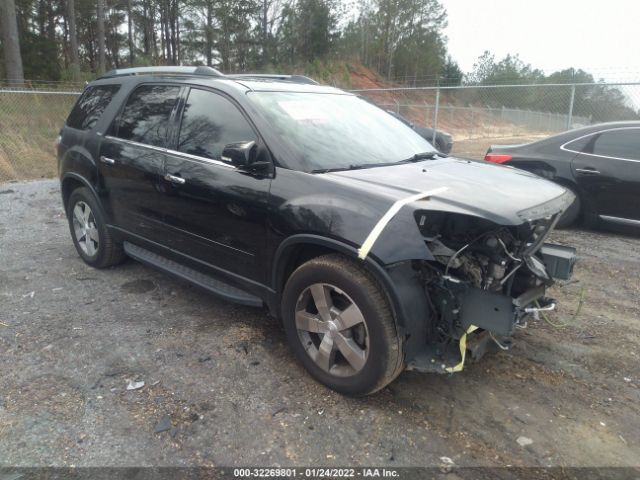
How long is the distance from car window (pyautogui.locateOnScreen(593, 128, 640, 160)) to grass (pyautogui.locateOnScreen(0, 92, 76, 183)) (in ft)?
35.3

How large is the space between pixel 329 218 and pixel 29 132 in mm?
12978

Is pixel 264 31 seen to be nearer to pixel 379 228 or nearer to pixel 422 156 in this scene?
pixel 422 156

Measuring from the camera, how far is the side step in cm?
343

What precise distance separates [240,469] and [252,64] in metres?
35.9

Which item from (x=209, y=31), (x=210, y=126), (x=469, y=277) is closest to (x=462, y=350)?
(x=469, y=277)

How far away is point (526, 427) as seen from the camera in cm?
272

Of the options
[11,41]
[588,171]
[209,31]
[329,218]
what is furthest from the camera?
[209,31]

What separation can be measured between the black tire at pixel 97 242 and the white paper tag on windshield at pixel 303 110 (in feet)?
7.32

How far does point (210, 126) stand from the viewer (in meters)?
3.63

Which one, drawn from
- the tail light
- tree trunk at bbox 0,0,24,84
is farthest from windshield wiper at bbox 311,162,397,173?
tree trunk at bbox 0,0,24,84

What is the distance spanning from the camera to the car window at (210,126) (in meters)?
3.43

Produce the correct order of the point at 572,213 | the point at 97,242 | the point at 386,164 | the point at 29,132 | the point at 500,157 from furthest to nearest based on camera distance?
the point at 29,132 → the point at 500,157 → the point at 572,213 → the point at 97,242 → the point at 386,164

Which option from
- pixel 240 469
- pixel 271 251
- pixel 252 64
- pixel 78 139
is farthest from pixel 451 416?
pixel 252 64

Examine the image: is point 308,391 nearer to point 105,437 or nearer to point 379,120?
point 105,437
